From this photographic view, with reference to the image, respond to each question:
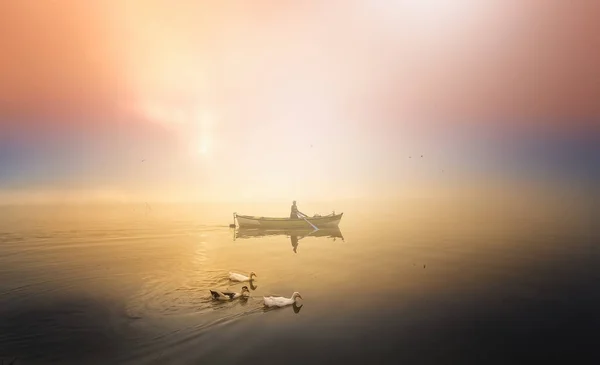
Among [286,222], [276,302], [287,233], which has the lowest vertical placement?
[276,302]

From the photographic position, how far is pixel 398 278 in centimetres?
1903

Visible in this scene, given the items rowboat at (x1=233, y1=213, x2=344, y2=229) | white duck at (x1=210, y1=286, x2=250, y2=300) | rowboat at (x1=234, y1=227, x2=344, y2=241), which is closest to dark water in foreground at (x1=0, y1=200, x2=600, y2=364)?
white duck at (x1=210, y1=286, x2=250, y2=300)

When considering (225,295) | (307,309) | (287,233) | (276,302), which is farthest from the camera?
(287,233)

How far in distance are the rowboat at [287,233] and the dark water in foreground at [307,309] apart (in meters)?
13.3

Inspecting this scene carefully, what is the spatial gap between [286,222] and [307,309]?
30997mm

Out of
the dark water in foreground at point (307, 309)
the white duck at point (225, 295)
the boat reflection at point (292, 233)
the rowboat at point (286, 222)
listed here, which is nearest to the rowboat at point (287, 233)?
the boat reflection at point (292, 233)

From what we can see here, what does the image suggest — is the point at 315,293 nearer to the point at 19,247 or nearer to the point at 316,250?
the point at 316,250

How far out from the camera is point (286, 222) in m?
44.5

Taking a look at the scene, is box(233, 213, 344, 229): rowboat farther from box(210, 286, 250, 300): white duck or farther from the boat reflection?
box(210, 286, 250, 300): white duck

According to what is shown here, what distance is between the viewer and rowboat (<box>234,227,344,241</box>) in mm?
40406

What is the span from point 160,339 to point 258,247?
20.6 metres

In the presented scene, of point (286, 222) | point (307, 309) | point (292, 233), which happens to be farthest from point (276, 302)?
point (286, 222)

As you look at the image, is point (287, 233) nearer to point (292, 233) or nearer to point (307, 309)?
point (292, 233)

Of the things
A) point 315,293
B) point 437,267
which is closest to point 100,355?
point 315,293
